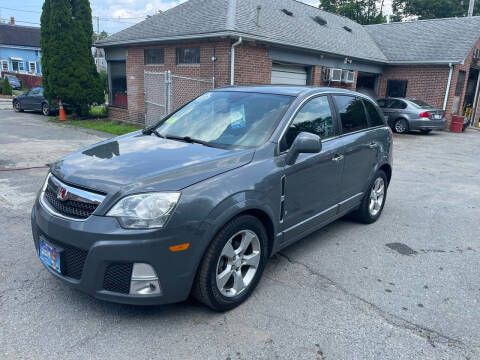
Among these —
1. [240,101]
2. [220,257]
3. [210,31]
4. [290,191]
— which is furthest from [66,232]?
[210,31]

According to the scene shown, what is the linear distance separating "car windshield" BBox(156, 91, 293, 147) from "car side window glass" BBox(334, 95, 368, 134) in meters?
0.93

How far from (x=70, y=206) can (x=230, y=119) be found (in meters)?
1.68

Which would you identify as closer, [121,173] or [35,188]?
[121,173]

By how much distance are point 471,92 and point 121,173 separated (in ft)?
83.1

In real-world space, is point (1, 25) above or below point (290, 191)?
above

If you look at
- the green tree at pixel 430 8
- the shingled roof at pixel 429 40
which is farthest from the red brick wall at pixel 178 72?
the green tree at pixel 430 8

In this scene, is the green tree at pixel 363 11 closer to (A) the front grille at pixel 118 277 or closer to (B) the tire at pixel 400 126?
(B) the tire at pixel 400 126

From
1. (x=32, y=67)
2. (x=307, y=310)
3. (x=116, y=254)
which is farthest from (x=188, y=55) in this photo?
(x=32, y=67)

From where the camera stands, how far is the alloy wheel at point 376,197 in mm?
5124

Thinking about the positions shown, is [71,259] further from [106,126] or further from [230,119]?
[106,126]

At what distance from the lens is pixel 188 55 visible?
13562mm

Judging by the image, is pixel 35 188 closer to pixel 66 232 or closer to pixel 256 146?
pixel 66 232

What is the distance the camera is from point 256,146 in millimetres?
3262

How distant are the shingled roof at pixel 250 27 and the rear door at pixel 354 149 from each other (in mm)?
8036
